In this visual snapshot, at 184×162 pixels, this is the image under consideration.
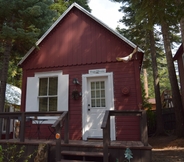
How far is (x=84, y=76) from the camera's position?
6.43 meters

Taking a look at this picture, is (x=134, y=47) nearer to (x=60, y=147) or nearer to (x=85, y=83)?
(x=85, y=83)

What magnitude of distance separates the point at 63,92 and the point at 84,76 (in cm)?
92

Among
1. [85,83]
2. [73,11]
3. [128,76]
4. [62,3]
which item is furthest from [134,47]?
[62,3]

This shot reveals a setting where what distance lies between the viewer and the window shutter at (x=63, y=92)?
6391 mm

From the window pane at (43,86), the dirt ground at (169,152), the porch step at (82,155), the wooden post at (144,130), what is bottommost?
the dirt ground at (169,152)

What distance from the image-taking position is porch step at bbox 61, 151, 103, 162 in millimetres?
4141

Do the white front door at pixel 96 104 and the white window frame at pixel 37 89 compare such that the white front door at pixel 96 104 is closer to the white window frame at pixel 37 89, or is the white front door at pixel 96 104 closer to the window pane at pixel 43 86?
the white window frame at pixel 37 89

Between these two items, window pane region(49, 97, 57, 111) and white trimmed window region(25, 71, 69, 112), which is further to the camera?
window pane region(49, 97, 57, 111)

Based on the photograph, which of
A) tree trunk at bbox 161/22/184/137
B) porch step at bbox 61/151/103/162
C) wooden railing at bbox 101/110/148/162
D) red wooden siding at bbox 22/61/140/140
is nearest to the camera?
wooden railing at bbox 101/110/148/162

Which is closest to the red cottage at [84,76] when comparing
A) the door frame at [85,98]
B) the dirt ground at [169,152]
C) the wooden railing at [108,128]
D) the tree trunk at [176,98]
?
the door frame at [85,98]

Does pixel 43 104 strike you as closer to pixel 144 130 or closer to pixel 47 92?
pixel 47 92

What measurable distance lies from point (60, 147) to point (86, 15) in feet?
15.7

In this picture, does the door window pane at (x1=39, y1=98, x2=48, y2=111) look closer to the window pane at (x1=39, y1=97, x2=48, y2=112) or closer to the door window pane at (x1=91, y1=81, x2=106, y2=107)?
the window pane at (x1=39, y1=97, x2=48, y2=112)

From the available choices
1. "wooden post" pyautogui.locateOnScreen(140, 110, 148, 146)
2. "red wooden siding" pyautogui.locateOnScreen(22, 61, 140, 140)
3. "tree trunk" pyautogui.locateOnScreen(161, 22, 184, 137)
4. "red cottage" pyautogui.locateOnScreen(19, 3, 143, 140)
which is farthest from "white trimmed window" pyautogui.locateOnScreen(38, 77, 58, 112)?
"tree trunk" pyautogui.locateOnScreen(161, 22, 184, 137)
